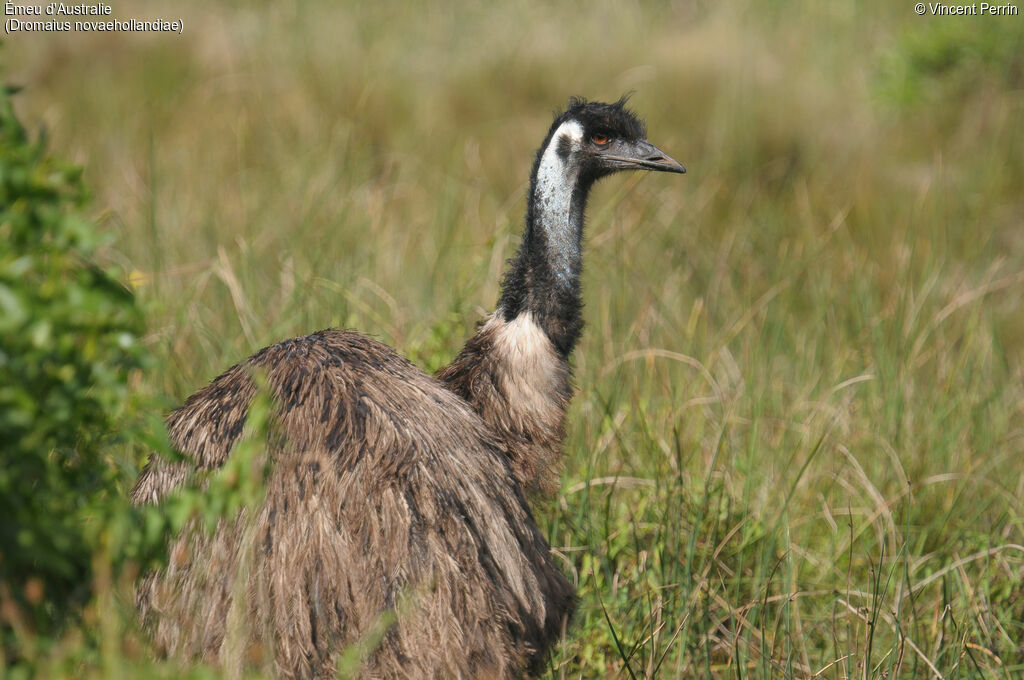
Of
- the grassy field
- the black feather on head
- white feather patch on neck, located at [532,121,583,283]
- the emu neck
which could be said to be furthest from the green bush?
the black feather on head

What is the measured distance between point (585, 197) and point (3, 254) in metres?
2.37

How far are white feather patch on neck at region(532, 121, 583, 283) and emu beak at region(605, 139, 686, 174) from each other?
0.74 feet

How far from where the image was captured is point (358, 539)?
2592 millimetres

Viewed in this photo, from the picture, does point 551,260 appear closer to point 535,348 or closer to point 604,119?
point 535,348

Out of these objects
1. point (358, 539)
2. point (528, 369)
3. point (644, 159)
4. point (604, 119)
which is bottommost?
point (358, 539)

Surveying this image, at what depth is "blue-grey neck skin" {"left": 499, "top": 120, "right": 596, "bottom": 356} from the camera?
3.57m

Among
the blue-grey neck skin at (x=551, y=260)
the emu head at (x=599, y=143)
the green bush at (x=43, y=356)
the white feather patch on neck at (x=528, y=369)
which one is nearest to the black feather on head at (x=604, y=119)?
the emu head at (x=599, y=143)

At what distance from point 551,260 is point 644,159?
66 centimetres

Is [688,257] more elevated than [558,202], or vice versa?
[558,202]

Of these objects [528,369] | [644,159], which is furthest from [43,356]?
[644,159]

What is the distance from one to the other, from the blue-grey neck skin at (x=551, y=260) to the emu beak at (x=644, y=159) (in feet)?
0.92

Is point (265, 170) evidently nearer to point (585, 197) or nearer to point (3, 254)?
point (585, 197)

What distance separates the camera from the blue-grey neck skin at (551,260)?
11.7 feet

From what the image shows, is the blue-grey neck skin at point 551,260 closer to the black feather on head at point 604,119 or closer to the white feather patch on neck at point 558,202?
the white feather patch on neck at point 558,202
